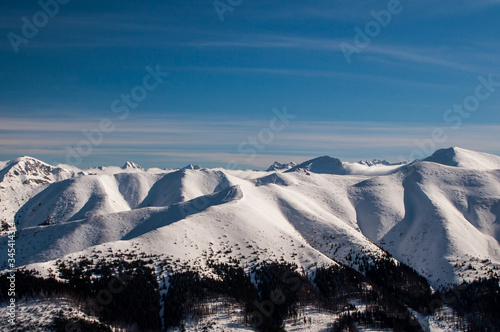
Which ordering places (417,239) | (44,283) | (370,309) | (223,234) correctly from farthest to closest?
(417,239)
(223,234)
(370,309)
(44,283)

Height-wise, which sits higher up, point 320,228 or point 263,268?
point 320,228

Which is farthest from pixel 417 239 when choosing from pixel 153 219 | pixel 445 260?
pixel 153 219

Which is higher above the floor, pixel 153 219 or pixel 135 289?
pixel 153 219

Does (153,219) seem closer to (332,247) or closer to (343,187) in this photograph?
(332,247)

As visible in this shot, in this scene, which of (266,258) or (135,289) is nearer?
(135,289)

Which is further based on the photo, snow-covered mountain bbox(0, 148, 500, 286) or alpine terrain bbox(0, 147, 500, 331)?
snow-covered mountain bbox(0, 148, 500, 286)

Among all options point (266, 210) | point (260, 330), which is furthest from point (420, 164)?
point (260, 330)

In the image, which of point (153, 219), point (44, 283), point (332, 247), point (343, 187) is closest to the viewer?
point (44, 283)

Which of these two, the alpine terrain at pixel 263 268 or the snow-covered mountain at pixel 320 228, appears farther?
the snow-covered mountain at pixel 320 228

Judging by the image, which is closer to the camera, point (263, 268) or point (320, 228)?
point (263, 268)

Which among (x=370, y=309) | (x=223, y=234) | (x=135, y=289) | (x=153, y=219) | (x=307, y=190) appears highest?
(x=307, y=190)
